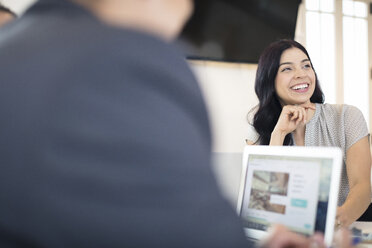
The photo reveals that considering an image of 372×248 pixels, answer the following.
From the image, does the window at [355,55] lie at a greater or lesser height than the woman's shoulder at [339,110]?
greater

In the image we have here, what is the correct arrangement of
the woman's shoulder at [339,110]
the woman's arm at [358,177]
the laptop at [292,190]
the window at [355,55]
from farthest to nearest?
the window at [355,55] → the woman's shoulder at [339,110] → the woman's arm at [358,177] → the laptop at [292,190]

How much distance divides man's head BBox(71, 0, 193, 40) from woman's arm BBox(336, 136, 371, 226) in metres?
1.25

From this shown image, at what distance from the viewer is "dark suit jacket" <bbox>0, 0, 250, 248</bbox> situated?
1.10ft

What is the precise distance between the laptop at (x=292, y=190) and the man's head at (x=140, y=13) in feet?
1.75

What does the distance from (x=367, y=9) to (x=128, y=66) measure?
396 cm

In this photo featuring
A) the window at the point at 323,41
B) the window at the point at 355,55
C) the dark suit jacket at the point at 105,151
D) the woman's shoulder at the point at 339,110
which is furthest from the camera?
the window at the point at 355,55

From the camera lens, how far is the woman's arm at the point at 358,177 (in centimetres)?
149

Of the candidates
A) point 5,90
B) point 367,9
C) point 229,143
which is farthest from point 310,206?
point 367,9

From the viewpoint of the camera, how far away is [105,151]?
1.10 ft

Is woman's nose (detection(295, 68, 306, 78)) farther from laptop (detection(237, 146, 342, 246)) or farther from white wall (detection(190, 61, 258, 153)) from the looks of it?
white wall (detection(190, 61, 258, 153))

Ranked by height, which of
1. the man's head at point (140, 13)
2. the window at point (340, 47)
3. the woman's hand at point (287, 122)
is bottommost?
the man's head at point (140, 13)

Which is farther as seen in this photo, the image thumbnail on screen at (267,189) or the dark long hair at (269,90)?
the dark long hair at (269,90)

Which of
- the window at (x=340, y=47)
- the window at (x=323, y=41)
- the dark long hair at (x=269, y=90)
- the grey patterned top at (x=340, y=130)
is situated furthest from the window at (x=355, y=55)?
the grey patterned top at (x=340, y=130)

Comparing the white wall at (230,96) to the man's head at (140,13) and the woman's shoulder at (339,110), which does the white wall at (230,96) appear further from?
the man's head at (140,13)
